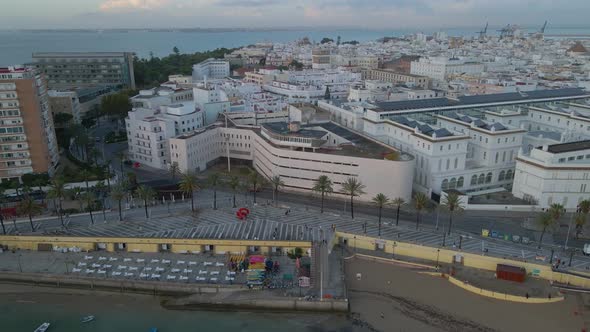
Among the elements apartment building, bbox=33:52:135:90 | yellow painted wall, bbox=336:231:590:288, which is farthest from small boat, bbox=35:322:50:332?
apartment building, bbox=33:52:135:90

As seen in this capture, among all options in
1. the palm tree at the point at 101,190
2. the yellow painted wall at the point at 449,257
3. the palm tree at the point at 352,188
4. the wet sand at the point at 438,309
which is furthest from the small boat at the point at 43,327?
the palm tree at the point at 352,188

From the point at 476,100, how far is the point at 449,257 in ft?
171

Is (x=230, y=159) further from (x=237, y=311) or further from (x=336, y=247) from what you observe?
(x=237, y=311)

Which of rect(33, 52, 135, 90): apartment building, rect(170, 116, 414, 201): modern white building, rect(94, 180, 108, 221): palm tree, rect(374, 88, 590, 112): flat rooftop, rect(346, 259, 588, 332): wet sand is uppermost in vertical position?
rect(33, 52, 135, 90): apartment building

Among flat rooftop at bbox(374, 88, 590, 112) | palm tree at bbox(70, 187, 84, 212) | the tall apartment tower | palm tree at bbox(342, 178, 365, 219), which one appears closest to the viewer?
palm tree at bbox(342, 178, 365, 219)

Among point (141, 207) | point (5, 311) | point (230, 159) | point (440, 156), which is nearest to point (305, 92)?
point (230, 159)

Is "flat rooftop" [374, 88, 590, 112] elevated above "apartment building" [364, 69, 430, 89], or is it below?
above

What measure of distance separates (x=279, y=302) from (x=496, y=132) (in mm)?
42604

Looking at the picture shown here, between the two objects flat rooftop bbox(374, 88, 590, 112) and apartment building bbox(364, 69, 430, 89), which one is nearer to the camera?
flat rooftop bbox(374, 88, 590, 112)

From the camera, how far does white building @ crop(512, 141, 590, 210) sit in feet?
185

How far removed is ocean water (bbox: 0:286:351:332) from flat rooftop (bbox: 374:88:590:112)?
45901 millimetres

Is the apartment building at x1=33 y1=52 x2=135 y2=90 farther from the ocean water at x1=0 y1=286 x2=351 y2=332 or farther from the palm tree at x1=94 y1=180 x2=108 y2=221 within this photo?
the ocean water at x1=0 y1=286 x2=351 y2=332

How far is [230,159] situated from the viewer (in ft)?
258

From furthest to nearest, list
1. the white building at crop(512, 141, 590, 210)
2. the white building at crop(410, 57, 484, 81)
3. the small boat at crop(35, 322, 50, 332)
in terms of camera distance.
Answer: the white building at crop(410, 57, 484, 81) < the white building at crop(512, 141, 590, 210) < the small boat at crop(35, 322, 50, 332)
